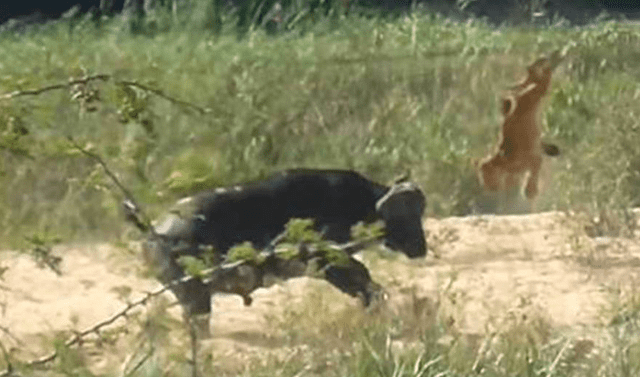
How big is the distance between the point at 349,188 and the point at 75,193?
289 centimetres

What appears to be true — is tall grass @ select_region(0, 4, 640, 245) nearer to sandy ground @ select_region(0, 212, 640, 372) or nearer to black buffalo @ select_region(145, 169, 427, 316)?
sandy ground @ select_region(0, 212, 640, 372)

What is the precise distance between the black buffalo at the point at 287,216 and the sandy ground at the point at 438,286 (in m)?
0.19

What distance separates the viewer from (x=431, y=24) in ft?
51.4

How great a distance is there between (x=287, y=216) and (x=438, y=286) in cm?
71

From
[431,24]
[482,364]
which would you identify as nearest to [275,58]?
[431,24]

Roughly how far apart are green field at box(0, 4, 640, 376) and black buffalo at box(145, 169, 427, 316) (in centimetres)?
30

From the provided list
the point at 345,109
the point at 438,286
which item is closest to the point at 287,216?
the point at 438,286

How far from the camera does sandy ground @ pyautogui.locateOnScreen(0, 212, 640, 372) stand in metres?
7.77

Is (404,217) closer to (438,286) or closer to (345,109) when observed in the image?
(438,286)

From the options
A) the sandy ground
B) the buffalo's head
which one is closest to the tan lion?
the sandy ground

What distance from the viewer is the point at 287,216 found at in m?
7.76

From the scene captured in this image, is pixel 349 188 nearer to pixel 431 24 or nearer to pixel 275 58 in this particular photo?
pixel 275 58

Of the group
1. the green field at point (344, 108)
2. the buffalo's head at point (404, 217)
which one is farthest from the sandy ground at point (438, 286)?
the green field at point (344, 108)

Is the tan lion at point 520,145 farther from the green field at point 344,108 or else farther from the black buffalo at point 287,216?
→ the black buffalo at point 287,216
